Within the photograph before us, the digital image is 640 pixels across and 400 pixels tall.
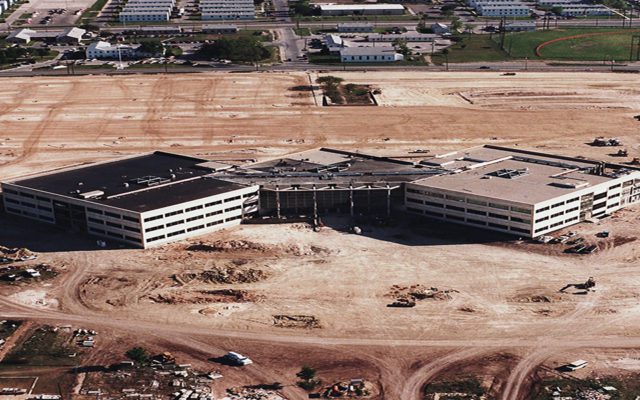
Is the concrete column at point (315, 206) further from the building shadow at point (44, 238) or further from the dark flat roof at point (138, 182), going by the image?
the building shadow at point (44, 238)

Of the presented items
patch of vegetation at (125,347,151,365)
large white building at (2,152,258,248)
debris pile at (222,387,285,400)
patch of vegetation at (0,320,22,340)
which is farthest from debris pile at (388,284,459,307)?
patch of vegetation at (0,320,22,340)

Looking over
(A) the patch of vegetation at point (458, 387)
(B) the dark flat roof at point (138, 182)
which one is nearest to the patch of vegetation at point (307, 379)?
(A) the patch of vegetation at point (458, 387)

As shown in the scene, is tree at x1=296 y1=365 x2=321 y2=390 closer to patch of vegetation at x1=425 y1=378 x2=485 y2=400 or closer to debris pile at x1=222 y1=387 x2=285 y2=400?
debris pile at x1=222 y1=387 x2=285 y2=400

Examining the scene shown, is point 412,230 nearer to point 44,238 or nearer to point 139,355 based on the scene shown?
point 139,355

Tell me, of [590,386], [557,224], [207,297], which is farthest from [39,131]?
[590,386]

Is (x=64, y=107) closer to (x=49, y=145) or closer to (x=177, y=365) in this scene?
(x=49, y=145)

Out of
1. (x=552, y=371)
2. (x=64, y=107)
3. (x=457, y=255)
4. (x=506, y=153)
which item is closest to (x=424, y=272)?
(x=457, y=255)
